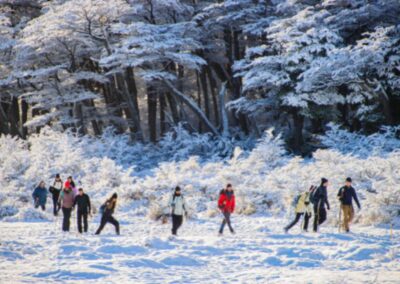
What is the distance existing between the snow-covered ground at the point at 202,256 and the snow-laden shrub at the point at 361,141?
338 inches

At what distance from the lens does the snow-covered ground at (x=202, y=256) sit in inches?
360

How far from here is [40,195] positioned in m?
18.3

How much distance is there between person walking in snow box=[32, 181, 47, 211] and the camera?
18.2 m

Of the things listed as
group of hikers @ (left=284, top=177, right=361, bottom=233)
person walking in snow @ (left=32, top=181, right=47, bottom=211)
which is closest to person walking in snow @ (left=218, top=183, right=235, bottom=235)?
group of hikers @ (left=284, top=177, right=361, bottom=233)

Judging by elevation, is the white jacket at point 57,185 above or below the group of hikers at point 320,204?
above

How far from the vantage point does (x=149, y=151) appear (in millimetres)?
28266

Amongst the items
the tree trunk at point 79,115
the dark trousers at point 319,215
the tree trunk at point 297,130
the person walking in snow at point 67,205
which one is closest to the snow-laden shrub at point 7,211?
the person walking in snow at point 67,205

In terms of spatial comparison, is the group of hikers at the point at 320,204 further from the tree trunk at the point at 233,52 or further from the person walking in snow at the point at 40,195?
the tree trunk at the point at 233,52

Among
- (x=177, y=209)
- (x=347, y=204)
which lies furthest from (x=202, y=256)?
(x=347, y=204)

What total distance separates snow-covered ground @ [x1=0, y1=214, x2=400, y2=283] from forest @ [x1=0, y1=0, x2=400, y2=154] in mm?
11275

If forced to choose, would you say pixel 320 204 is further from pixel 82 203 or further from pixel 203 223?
pixel 82 203

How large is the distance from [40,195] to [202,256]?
9.13 metres

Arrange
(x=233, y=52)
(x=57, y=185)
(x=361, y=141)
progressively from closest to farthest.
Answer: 1. (x=57, y=185)
2. (x=361, y=141)
3. (x=233, y=52)

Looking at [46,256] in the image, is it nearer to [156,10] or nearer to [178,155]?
[178,155]
